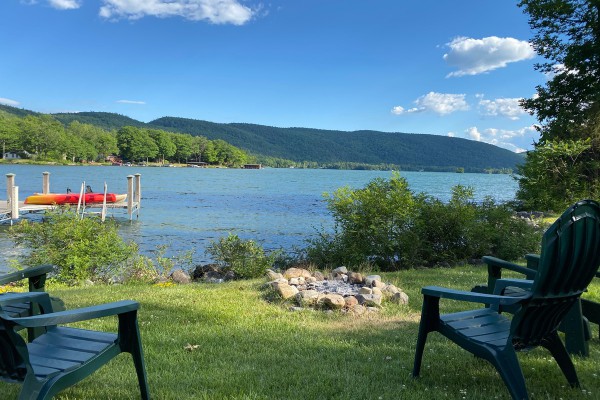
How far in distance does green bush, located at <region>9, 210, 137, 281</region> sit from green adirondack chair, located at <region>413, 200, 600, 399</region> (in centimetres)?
755

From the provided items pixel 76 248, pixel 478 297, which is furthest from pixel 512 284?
pixel 76 248

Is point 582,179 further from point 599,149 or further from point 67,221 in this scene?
point 67,221

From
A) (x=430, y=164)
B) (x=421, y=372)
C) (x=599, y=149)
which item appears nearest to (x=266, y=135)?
(x=430, y=164)

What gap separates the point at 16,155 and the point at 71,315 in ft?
362

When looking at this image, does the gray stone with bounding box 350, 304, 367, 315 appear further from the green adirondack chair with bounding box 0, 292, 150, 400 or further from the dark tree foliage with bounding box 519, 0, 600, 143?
the dark tree foliage with bounding box 519, 0, 600, 143

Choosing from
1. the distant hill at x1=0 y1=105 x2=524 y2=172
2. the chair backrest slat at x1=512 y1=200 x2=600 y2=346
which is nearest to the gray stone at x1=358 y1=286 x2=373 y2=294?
the chair backrest slat at x1=512 y1=200 x2=600 y2=346

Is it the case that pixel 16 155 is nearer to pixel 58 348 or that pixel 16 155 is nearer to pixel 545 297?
pixel 58 348

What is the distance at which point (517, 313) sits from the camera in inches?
103

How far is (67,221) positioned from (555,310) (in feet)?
29.2

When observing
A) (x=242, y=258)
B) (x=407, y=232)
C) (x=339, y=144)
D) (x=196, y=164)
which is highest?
(x=339, y=144)

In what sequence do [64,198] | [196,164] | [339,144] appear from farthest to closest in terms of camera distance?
[339,144]
[196,164]
[64,198]

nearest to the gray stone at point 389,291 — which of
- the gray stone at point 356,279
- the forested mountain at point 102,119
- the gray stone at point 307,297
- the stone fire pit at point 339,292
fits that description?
the stone fire pit at point 339,292

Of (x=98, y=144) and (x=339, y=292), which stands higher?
(x=98, y=144)

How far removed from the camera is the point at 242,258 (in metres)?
9.42
